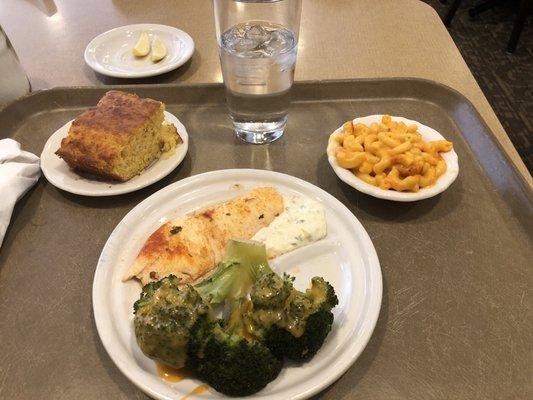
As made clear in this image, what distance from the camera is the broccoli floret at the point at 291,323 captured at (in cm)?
86

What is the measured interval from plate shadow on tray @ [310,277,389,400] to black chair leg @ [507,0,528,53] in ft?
10.6

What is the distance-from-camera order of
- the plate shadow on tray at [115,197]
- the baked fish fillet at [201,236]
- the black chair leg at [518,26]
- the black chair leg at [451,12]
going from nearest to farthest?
the baked fish fillet at [201,236] → the plate shadow on tray at [115,197] → the black chair leg at [518,26] → the black chair leg at [451,12]

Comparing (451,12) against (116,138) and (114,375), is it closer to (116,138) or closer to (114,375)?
(116,138)

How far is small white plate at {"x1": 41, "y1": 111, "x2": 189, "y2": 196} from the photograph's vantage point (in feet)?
4.07

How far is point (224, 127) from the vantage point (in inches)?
59.5

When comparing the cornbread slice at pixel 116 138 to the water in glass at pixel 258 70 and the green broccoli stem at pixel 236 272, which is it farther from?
the green broccoli stem at pixel 236 272

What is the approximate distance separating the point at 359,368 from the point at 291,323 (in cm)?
20

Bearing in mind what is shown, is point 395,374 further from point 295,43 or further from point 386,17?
point 386,17

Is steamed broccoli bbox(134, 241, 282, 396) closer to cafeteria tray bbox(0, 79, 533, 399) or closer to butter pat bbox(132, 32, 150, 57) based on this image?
cafeteria tray bbox(0, 79, 533, 399)

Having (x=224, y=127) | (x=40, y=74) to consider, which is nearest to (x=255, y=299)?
(x=224, y=127)

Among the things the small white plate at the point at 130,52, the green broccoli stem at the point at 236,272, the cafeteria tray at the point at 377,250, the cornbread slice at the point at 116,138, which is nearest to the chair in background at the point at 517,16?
the cafeteria tray at the point at 377,250

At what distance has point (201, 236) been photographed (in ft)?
3.65

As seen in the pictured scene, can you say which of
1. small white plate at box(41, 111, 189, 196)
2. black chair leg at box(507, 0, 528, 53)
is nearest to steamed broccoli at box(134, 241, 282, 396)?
small white plate at box(41, 111, 189, 196)

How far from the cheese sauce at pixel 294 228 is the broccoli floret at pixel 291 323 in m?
0.22
